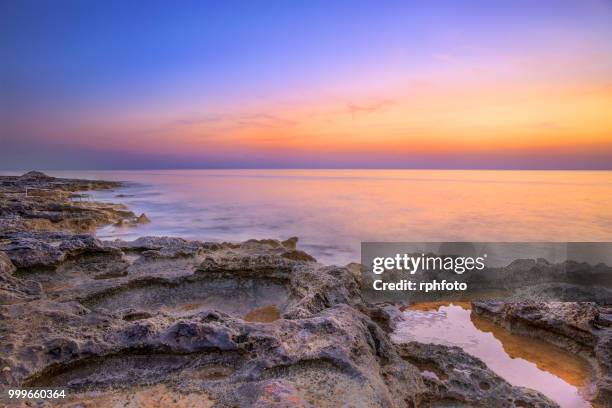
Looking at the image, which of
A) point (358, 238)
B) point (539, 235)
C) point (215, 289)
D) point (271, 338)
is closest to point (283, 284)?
point (215, 289)

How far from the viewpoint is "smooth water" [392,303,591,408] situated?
4.89 meters

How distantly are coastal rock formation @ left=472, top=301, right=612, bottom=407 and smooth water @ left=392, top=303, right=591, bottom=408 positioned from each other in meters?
0.13

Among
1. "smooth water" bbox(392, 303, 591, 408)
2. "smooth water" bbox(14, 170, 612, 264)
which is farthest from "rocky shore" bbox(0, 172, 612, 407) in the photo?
"smooth water" bbox(14, 170, 612, 264)

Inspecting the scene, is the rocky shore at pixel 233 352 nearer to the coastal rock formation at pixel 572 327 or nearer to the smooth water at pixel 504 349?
the coastal rock formation at pixel 572 327

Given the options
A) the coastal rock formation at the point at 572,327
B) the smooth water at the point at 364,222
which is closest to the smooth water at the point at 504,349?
the coastal rock formation at the point at 572,327

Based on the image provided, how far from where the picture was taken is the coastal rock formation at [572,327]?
15.7ft

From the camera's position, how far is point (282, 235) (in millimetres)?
17766

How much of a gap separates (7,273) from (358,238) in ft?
44.3

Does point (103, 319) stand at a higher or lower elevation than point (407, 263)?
higher

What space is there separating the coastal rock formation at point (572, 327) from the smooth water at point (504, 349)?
0.44ft

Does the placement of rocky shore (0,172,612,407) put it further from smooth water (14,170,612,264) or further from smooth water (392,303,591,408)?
smooth water (14,170,612,264)

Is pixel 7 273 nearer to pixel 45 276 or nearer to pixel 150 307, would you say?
pixel 45 276

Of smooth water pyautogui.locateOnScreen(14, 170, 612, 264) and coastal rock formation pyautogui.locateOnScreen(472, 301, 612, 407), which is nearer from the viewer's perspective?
coastal rock formation pyautogui.locateOnScreen(472, 301, 612, 407)

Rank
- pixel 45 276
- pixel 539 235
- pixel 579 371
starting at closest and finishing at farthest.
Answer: pixel 579 371, pixel 45 276, pixel 539 235
